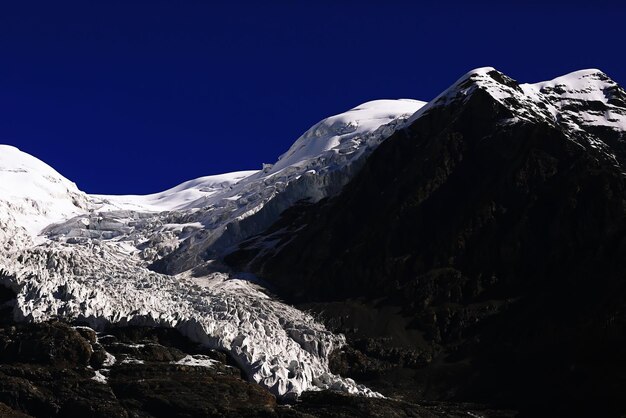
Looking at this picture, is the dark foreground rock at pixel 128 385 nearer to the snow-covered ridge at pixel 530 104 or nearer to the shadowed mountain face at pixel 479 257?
the shadowed mountain face at pixel 479 257

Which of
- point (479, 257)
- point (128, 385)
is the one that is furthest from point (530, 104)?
point (128, 385)

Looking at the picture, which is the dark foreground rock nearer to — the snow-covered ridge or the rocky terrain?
the rocky terrain

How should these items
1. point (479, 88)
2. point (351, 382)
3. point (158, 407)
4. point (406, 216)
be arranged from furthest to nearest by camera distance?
point (479, 88) → point (406, 216) → point (351, 382) → point (158, 407)

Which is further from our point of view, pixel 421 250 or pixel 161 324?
pixel 421 250

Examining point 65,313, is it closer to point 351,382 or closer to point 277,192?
point 351,382

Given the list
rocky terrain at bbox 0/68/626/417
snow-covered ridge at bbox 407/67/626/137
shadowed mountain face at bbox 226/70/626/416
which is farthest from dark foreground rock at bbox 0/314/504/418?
snow-covered ridge at bbox 407/67/626/137

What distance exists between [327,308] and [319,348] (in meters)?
12.4

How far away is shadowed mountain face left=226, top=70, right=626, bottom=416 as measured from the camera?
135m

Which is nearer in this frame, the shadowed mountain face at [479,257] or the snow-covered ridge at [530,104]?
the shadowed mountain face at [479,257]

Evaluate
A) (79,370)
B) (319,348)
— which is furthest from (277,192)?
(79,370)

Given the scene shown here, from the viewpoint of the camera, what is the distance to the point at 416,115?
19288 centimetres

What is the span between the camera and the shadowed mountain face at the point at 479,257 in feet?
444

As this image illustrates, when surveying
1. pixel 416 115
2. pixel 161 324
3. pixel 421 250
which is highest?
pixel 416 115

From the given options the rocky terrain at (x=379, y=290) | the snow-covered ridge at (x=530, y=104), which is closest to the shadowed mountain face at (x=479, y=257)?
the rocky terrain at (x=379, y=290)
